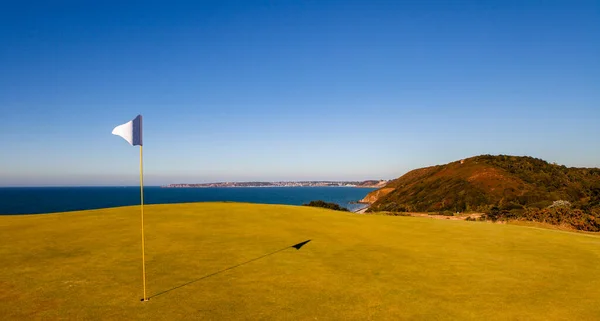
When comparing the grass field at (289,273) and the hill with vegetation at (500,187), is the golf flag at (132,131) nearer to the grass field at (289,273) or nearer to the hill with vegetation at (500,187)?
the grass field at (289,273)

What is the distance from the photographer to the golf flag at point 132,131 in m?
8.63

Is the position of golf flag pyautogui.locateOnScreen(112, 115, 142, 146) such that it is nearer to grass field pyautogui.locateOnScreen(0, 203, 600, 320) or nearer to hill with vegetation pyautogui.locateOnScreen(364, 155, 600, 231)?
grass field pyautogui.locateOnScreen(0, 203, 600, 320)

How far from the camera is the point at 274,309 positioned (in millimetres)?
7676

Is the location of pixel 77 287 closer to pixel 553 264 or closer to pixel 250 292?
pixel 250 292

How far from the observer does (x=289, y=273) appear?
1045 centimetres

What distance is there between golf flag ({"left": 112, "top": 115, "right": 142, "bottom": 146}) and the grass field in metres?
3.80

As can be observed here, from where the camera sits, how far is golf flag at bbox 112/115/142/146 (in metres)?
8.63

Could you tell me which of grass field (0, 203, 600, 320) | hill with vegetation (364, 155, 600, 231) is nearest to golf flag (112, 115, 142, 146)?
grass field (0, 203, 600, 320)

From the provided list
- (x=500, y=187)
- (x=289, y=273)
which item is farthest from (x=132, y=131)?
(x=500, y=187)

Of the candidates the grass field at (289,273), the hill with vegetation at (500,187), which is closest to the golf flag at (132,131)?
the grass field at (289,273)

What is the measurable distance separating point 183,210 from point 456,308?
18806 mm

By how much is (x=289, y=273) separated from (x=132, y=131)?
594 centimetres

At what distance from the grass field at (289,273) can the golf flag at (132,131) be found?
3.80m

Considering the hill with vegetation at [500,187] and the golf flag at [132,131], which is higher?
the golf flag at [132,131]
